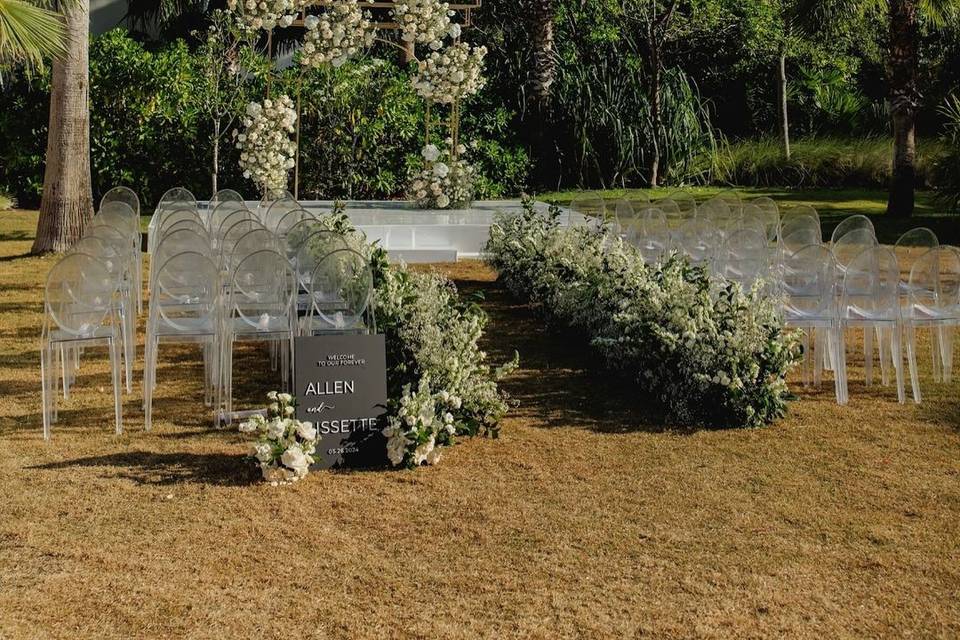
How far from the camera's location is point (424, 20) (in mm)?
12844

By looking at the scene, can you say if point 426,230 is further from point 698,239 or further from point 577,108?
point 577,108

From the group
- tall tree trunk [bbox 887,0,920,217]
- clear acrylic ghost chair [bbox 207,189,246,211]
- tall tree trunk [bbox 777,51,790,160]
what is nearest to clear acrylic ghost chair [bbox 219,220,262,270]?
clear acrylic ghost chair [bbox 207,189,246,211]

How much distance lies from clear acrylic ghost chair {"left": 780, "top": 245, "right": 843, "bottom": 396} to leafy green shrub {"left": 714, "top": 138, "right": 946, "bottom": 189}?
11969 millimetres

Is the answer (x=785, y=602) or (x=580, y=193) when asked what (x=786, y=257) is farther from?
(x=580, y=193)

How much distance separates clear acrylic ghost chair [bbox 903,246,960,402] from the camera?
732 centimetres

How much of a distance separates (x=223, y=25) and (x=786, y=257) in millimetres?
10248

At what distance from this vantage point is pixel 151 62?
16.5m

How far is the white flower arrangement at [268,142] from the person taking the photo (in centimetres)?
1318

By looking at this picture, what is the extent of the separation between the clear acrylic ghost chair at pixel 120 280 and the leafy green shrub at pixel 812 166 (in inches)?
528

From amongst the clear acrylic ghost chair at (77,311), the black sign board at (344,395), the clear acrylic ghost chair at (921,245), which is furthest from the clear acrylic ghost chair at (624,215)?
the clear acrylic ghost chair at (77,311)

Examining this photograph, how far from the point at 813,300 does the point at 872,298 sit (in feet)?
1.21

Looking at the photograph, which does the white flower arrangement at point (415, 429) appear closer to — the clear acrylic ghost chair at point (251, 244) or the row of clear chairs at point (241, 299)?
the row of clear chairs at point (241, 299)

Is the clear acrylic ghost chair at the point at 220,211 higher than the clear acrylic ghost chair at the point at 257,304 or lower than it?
higher

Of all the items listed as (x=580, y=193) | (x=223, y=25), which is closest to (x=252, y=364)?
(x=223, y=25)
